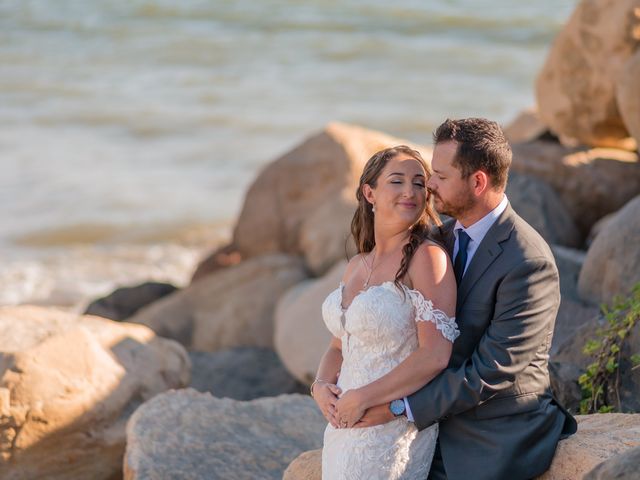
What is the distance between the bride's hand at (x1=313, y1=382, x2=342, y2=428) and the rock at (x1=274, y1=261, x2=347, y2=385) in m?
3.06

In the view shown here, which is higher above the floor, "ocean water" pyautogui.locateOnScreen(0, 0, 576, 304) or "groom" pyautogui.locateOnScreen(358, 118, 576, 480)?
"groom" pyautogui.locateOnScreen(358, 118, 576, 480)

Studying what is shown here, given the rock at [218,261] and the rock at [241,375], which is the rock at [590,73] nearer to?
the rock at [241,375]

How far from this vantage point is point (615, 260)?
536 centimetres

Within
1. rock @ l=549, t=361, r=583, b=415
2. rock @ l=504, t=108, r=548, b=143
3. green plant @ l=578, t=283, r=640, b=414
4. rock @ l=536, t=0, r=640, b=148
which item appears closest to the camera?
green plant @ l=578, t=283, r=640, b=414

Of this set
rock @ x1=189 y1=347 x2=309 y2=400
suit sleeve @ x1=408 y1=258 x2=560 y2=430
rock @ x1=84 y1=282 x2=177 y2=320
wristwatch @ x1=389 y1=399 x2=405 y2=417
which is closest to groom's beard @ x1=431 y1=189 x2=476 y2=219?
suit sleeve @ x1=408 y1=258 x2=560 y2=430

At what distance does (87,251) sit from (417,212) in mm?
9205

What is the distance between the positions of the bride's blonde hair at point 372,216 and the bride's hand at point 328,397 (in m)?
0.46

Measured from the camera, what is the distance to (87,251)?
12.3m

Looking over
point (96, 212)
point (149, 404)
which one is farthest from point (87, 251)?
point (149, 404)

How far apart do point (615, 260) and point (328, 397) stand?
226 cm

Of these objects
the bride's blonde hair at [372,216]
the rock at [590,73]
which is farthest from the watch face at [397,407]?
the rock at [590,73]

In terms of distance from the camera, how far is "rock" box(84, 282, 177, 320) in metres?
9.09

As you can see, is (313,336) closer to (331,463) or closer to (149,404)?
(149,404)

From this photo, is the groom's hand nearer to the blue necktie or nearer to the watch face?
the watch face
